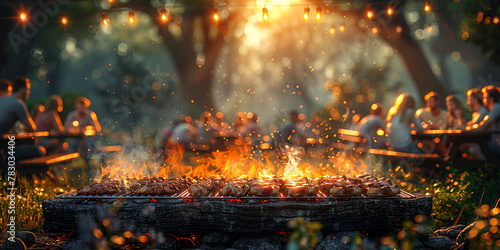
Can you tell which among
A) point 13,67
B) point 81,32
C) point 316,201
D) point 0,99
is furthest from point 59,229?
point 81,32

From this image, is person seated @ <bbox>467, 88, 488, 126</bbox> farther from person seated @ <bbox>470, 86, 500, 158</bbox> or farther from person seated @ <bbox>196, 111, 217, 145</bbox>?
person seated @ <bbox>196, 111, 217, 145</bbox>

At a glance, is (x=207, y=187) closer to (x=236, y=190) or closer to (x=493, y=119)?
(x=236, y=190)

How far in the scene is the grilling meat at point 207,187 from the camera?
16.2ft

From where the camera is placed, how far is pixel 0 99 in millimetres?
8750

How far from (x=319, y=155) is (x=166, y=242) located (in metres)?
6.71

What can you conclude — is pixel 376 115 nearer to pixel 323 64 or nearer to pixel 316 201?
pixel 316 201

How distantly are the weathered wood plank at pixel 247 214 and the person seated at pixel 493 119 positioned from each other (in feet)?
16.7

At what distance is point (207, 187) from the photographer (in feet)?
16.8

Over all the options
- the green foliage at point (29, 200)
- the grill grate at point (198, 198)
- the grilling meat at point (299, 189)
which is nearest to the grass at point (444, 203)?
the green foliage at point (29, 200)

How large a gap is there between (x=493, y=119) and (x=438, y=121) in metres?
1.70

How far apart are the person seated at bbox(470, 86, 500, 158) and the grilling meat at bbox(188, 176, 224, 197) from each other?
6.21 m

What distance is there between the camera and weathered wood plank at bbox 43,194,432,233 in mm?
4793

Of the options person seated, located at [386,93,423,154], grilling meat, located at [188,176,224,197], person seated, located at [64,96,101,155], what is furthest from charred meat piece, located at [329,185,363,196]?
person seated, located at [64,96,101,155]

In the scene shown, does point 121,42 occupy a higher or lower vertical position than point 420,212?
higher
